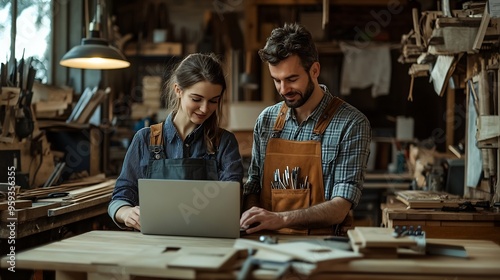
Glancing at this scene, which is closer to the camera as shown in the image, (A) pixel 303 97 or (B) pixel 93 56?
(A) pixel 303 97

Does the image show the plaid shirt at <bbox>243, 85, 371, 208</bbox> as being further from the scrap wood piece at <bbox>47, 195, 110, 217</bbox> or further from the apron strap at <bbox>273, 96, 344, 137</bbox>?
the scrap wood piece at <bbox>47, 195, 110, 217</bbox>

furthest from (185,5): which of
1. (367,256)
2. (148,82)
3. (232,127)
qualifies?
(367,256)

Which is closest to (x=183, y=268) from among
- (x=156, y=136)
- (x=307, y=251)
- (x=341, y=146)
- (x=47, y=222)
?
(x=307, y=251)

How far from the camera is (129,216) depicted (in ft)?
9.39

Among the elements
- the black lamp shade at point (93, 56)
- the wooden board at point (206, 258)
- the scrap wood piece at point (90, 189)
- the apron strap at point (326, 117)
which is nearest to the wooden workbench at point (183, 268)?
the wooden board at point (206, 258)

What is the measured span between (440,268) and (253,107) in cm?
618

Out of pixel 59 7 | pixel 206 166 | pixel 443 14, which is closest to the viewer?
pixel 206 166

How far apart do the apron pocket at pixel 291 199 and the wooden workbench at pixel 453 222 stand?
1080 mm

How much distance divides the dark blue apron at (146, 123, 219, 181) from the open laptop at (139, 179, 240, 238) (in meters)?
0.38

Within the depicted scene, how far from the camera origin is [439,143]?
8.17m

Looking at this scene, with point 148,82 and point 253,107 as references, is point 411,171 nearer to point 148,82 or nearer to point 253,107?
point 253,107

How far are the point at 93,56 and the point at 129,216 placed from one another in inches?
70.4

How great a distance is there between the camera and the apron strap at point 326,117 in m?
3.19

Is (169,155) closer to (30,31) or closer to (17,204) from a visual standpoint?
(17,204)
